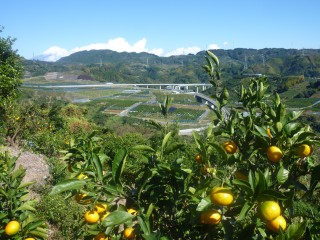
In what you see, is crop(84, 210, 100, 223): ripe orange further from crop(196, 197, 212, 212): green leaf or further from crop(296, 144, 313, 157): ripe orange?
crop(296, 144, 313, 157): ripe orange

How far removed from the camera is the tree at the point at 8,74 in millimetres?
7738

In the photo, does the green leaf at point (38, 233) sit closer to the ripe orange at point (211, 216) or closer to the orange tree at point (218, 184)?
the orange tree at point (218, 184)

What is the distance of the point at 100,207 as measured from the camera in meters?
1.24

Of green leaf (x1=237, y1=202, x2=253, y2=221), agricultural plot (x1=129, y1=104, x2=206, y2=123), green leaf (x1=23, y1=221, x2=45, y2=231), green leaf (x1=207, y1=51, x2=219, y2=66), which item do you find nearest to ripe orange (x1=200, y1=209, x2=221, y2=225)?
green leaf (x1=237, y1=202, x2=253, y2=221)

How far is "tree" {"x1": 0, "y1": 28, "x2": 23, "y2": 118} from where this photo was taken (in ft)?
25.4

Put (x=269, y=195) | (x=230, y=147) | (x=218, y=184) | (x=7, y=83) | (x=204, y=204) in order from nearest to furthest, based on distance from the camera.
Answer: (x=269, y=195) → (x=204, y=204) → (x=218, y=184) → (x=230, y=147) → (x=7, y=83)

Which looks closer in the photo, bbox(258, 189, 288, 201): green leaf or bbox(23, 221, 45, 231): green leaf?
bbox(258, 189, 288, 201): green leaf

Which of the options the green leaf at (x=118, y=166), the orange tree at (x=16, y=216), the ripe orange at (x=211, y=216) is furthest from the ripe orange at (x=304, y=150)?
the orange tree at (x=16, y=216)

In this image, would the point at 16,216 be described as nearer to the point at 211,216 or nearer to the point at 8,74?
the point at 211,216

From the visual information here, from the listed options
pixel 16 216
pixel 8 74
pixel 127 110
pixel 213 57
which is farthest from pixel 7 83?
pixel 127 110

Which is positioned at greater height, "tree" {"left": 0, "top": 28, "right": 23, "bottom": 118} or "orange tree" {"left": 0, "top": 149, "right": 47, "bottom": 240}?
"tree" {"left": 0, "top": 28, "right": 23, "bottom": 118}

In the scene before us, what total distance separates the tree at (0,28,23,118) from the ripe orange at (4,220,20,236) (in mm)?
6635

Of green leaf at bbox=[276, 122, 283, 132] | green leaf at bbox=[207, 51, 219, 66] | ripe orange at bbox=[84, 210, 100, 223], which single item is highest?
green leaf at bbox=[207, 51, 219, 66]

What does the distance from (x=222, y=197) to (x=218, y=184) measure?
135 mm
